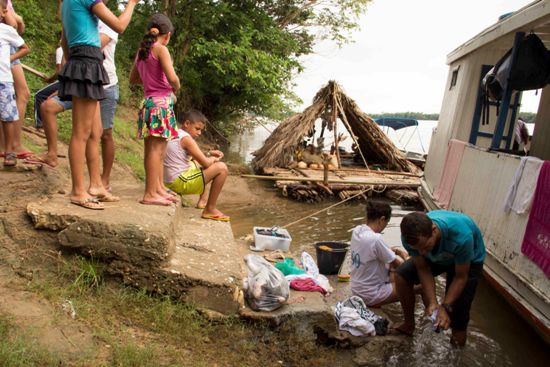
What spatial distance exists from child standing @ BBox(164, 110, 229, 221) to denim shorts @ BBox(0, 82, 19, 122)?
4.55 ft

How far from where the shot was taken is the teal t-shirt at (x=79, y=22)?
312cm

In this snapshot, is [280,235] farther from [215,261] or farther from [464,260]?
[464,260]

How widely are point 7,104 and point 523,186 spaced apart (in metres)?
5.05

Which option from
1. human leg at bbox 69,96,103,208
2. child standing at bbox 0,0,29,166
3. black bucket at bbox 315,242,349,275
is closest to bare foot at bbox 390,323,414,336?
black bucket at bbox 315,242,349,275

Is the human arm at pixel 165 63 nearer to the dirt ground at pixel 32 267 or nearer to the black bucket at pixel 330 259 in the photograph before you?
the dirt ground at pixel 32 267

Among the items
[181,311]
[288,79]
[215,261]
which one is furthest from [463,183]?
[288,79]

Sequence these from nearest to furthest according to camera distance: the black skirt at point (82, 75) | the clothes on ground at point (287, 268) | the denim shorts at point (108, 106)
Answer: the black skirt at point (82, 75), the denim shorts at point (108, 106), the clothes on ground at point (287, 268)

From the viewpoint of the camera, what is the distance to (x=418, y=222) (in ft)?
10.3

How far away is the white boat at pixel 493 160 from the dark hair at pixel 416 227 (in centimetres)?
154

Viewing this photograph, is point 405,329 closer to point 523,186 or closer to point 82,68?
point 523,186

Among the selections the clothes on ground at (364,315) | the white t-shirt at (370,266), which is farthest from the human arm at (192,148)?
the clothes on ground at (364,315)

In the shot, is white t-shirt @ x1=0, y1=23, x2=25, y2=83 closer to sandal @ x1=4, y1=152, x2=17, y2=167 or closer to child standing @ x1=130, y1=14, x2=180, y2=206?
sandal @ x1=4, y1=152, x2=17, y2=167

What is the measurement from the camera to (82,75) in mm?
3115

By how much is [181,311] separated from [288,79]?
13350 mm
